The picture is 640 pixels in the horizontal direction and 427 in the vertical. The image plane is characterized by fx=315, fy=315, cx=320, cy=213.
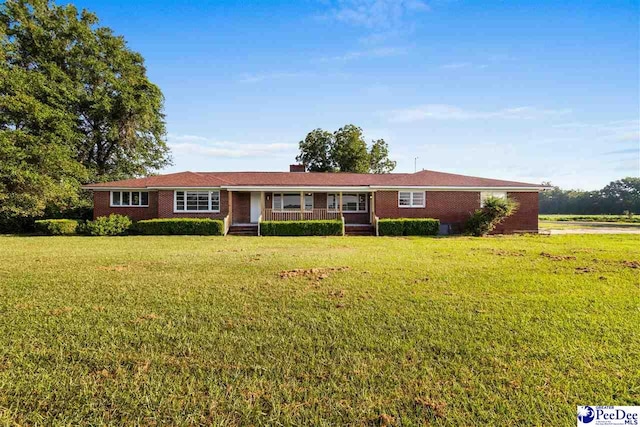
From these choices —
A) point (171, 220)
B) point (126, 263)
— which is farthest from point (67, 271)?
point (171, 220)

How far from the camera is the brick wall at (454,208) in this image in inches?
747

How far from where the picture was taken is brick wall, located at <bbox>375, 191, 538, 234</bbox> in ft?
62.2

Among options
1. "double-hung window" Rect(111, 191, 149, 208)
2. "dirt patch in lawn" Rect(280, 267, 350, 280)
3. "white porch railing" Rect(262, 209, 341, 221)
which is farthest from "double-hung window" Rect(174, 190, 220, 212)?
"dirt patch in lawn" Rect(280, 267, 350, 280)

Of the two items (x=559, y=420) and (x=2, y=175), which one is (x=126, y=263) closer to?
(x=559, y=420)

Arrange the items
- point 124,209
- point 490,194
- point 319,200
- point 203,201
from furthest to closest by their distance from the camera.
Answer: point 319,200
point 124,209
point 203,201
point 490,194

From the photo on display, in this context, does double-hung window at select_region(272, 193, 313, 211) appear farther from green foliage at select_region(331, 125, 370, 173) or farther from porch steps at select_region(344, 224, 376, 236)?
green foliage at select_region(331, 125, 370, 173)

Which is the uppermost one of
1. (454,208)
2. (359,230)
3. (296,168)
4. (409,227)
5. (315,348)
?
(296,168)

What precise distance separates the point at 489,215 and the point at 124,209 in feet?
70.1

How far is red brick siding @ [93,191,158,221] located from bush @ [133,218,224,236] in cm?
296

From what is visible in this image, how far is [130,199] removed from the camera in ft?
64.4

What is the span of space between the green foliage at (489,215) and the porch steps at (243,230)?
1210 cm

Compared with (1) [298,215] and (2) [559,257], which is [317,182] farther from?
(2) [559,257]

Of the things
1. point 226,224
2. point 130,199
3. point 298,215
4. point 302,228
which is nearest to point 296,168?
point 298,215

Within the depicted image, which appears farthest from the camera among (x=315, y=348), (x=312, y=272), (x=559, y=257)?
(x=559, y=257)
